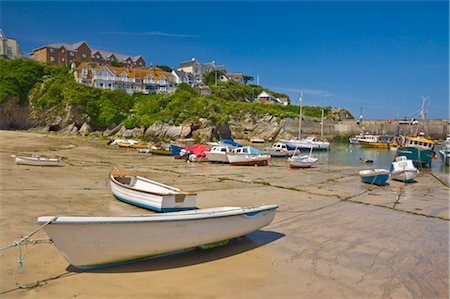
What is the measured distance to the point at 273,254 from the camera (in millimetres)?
8383

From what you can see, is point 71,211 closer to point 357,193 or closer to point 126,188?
point 126,188

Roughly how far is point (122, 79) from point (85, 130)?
83.9 ft

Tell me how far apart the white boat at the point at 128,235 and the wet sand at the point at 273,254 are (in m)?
0.30

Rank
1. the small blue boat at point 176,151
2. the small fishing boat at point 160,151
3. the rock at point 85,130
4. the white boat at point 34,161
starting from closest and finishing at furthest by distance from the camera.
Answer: the white boat at point 34,161 < the small blue boat at point 176,151 < the small fishing boat at point 160,151 < the rock at point 85,130

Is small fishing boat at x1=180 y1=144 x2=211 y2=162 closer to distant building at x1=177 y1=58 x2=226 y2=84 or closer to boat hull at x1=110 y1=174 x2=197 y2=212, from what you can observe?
boat hull at x1=110 y1=174 x2=197 y2=212

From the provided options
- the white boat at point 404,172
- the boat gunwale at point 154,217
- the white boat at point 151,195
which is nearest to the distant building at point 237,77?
the white boat at point 404,172

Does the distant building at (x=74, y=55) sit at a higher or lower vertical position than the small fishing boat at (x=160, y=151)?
higher

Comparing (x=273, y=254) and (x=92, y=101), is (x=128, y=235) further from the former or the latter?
(x=92, y=101)

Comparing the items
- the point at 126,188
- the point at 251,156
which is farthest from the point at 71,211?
the point at 251,156

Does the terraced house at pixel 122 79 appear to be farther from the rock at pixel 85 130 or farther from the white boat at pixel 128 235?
the white boat at pixel 128 235

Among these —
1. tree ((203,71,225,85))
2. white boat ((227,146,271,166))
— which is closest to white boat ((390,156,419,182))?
white boat ((227,146,271,166))

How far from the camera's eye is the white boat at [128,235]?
6223mm

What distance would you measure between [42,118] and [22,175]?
51.5m

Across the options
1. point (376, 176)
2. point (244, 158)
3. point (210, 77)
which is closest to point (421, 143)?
point (376, 176)
